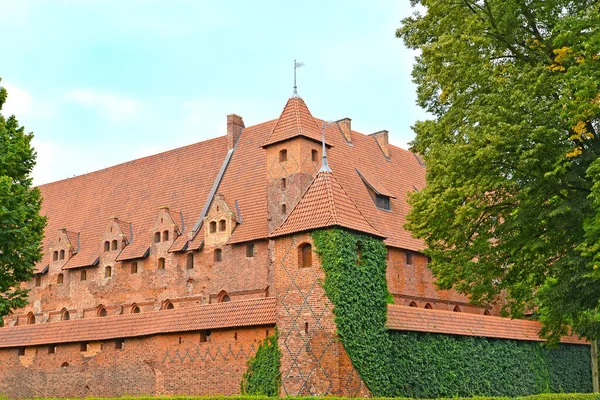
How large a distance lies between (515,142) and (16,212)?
12.7 meters

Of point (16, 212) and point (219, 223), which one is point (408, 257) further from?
point (16, 212)

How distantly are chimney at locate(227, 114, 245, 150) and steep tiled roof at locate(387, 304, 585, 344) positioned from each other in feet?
46.0

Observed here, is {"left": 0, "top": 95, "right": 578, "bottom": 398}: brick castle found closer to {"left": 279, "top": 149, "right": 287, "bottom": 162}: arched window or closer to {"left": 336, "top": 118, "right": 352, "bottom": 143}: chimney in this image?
{"left": 279, "top": 149, "right": 287, "bottom": 162}: arched window

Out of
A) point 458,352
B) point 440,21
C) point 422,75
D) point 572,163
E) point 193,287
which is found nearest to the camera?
point 572,163

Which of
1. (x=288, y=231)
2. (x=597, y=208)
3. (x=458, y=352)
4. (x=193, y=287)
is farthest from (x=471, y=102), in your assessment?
(x=193, y=287)

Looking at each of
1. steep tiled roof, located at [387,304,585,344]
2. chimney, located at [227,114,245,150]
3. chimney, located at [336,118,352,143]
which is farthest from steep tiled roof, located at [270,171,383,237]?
chimney, located at [336,118,352,143]

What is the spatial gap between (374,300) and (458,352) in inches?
209

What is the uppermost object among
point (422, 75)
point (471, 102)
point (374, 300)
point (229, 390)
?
point (422, 75)

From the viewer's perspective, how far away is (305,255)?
24094mm

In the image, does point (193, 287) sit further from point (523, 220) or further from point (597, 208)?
point (597, 208)

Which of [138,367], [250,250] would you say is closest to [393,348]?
[250,250]

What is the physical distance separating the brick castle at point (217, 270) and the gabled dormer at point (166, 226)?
0.06 m

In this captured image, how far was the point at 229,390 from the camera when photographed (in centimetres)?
2555

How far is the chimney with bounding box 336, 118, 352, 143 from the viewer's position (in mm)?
38625
